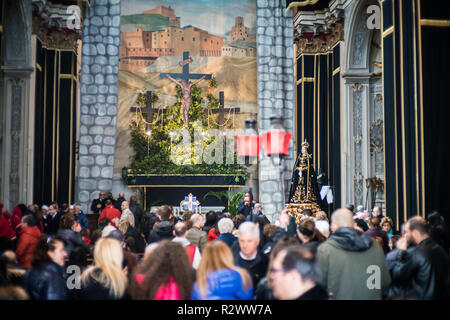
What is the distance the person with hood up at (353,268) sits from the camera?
473 cm

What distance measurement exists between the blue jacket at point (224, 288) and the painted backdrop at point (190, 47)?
19039 millimetres

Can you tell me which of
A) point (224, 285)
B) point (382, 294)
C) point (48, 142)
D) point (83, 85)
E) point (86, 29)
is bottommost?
point (382, 294)

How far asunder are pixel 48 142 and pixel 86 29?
269 inches

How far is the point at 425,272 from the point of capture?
4918 mm

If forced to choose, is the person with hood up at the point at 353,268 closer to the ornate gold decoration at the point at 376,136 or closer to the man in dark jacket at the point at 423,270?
the man in dark jacket at the point at 423,270

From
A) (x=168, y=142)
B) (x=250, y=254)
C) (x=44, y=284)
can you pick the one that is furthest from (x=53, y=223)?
(x=168, y=142)

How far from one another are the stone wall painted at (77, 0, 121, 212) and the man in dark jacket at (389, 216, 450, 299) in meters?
18.1

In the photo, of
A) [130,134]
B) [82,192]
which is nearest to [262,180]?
[130,134]

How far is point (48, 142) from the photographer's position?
58.8 feet

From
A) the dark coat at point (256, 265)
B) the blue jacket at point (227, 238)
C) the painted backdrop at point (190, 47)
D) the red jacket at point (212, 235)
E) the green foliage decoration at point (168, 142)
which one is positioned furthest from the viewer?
the painted backdrop at point (190, 47)

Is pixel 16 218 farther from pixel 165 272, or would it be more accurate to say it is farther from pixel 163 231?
pixel 165 272

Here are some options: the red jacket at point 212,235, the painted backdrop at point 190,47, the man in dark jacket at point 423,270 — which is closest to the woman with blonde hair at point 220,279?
the man in dark jacket at point 423,270

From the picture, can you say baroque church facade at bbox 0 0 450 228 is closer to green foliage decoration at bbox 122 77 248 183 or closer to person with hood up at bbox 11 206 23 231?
green foliage decoration at bbox 122 77 248 183
